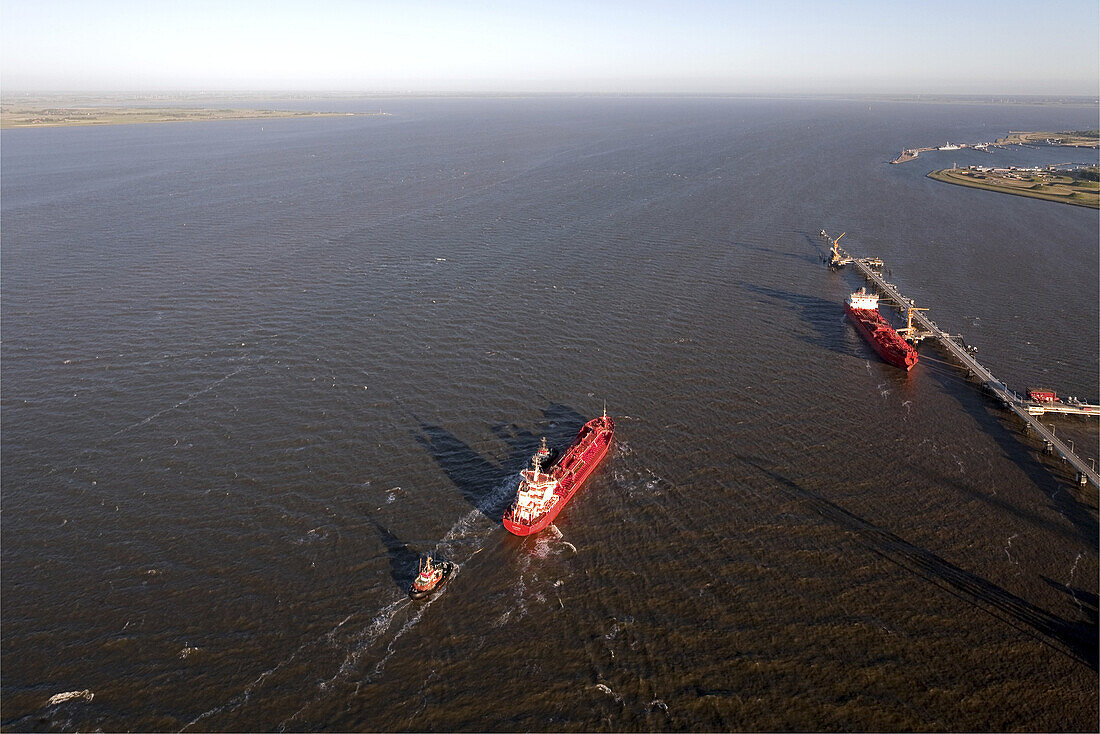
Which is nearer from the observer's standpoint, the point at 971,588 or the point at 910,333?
the point at 971,588

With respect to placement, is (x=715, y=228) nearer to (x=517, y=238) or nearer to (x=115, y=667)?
(x=517, y=238)

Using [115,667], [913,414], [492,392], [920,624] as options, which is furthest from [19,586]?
[913,414]

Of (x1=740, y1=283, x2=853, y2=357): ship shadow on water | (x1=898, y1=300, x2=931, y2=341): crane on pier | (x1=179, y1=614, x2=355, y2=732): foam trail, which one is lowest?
(x1=179, y1=614, x2=355, y2=732): foam trail

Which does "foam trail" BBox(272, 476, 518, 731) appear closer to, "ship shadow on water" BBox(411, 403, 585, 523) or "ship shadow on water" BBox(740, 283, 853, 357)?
"ship shadow on water" BBox(411, 403, 585, 523)

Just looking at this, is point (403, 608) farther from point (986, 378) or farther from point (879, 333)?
point (879, 333)

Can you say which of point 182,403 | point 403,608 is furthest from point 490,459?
point 182,403

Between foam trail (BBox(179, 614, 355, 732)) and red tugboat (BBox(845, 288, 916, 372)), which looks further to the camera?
red tugboat (BBox(845, 288, 916, 372))

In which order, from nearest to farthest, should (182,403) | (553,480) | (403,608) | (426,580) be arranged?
(403,608)
(426,580)
(553,480)
(182,403)

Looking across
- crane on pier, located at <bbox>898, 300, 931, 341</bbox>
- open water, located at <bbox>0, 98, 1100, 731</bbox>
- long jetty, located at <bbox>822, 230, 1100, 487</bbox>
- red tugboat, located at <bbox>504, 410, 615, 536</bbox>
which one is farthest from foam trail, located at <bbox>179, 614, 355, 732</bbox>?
crane on pier, located at <bbox>898, 300, 931, 341</bbox>
